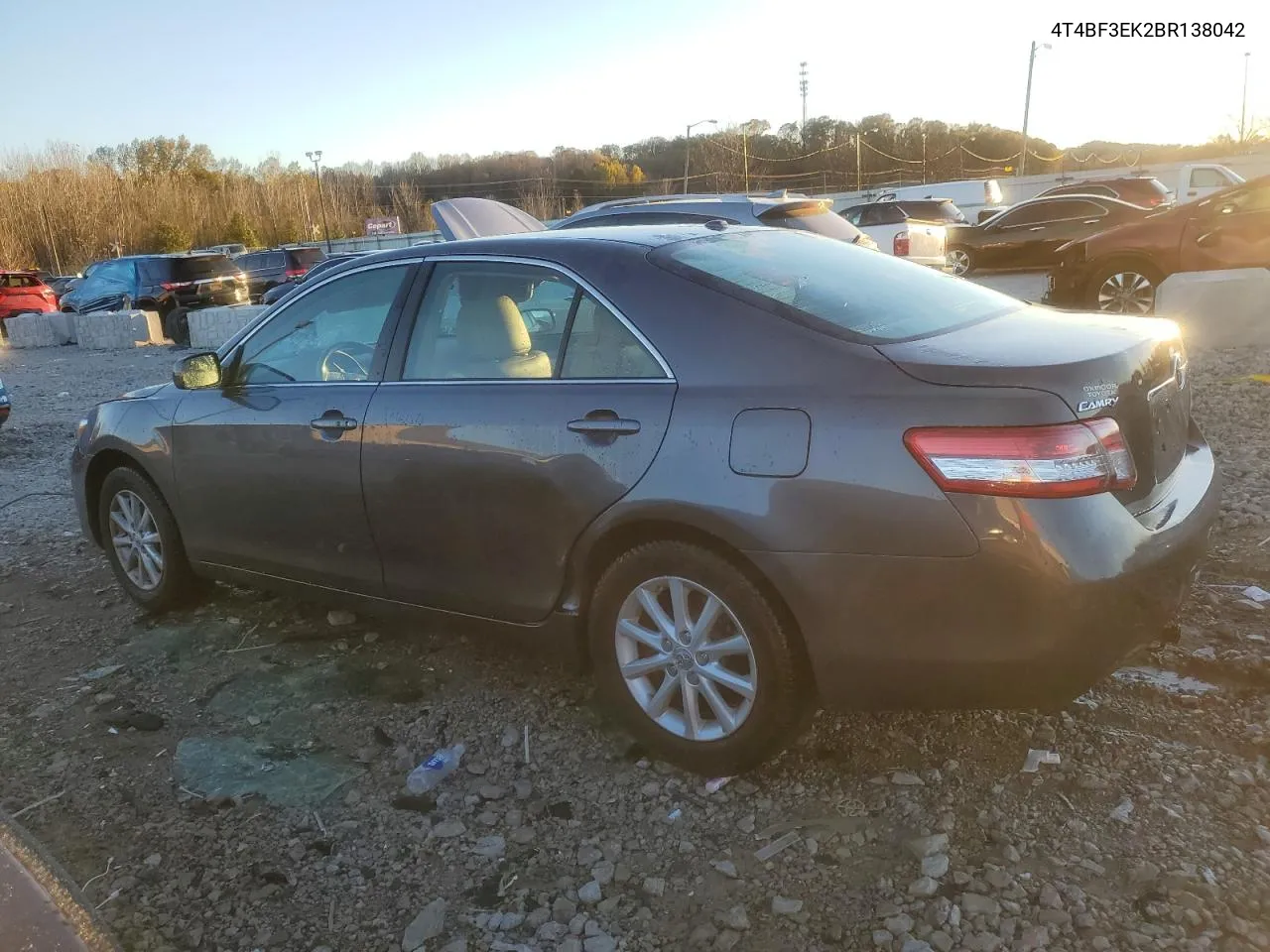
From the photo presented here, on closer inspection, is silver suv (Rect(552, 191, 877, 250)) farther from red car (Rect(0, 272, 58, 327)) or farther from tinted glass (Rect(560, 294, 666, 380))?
red car (Rect(0, 272, 58, 327))

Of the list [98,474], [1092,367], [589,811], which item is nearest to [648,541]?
[589,811]

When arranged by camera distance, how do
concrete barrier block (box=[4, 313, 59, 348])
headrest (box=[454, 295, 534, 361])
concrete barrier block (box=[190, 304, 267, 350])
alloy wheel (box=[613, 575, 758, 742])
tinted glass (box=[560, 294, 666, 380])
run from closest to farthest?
1. alloy wheel (box=[613, 575, 758, 742])
2. tinted glass (box=[560, 294, 666, 380])
3. headrest (box=[454, 295, 534, 361])
4. concrete barrier block (box=[190, 304, 267, 350])
5. concrete barrier block (box=[4, 313, 59, 348])

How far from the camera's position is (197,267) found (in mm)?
21406

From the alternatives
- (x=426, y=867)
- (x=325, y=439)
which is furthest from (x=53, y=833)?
(x=325, y=439)

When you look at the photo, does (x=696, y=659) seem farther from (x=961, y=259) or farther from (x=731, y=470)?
(x=961, y=259)

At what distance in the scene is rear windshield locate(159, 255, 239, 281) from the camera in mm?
21219

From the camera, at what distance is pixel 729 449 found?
2.75 metres

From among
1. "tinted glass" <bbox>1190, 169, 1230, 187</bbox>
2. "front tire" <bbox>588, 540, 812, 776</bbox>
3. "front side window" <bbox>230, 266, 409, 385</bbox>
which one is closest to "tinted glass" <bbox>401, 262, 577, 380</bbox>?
"front side window" <bbox>230, 266, 409, 385</bbox>

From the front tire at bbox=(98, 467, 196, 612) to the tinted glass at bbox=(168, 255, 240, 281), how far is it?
60.0 feet

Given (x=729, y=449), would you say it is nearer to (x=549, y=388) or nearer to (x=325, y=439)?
(x=549, y=388)

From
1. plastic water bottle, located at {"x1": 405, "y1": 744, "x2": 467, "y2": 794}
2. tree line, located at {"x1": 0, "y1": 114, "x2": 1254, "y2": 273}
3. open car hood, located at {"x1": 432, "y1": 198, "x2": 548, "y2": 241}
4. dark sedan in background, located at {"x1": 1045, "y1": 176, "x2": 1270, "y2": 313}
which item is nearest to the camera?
plastic water bottle, located at {"x1": 405, "y1": 744, "x2": 467, "y2": 794}

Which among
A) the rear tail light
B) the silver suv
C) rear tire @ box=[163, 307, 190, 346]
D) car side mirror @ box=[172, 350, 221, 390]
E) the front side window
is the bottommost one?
rear tire @ box=[163, 307, 190, 346]

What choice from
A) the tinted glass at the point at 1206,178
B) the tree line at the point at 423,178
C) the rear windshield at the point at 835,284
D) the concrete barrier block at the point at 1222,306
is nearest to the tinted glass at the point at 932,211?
the tinted glass at the point at 1206,178

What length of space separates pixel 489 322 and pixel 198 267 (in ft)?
66.8
